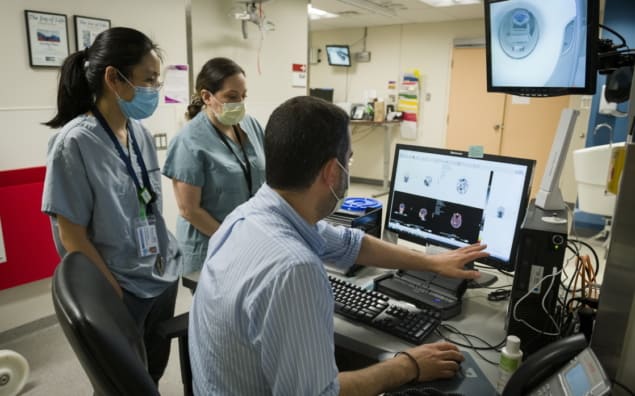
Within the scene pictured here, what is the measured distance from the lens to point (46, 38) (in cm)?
237

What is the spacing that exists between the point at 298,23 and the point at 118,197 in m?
3.11

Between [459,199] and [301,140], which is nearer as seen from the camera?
[301,140]

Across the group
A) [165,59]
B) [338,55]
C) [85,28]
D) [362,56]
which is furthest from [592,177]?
[338,55]

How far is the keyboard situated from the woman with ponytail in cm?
67

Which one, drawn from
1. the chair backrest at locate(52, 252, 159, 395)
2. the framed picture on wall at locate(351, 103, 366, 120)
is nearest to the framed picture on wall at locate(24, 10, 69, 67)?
the chair backrest at locate(52, 252, 159, 395)

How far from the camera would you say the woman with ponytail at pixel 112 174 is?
1.35 m

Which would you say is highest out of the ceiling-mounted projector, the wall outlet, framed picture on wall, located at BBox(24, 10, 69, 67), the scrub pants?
the wall outlet

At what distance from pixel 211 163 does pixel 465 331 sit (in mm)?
1129

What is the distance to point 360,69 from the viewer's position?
7168 millimetres

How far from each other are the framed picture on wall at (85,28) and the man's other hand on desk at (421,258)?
2055 mm

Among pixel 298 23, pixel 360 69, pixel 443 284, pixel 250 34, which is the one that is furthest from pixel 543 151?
pixel 443 284

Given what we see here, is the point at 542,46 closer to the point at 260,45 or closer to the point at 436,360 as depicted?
the point at 436,360

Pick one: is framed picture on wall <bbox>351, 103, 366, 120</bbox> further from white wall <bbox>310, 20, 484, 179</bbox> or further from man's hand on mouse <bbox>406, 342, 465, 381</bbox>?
man's hand on mouse <bbox>406, 342, 465, 381</bbox>

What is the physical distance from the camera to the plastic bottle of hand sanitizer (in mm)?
987
